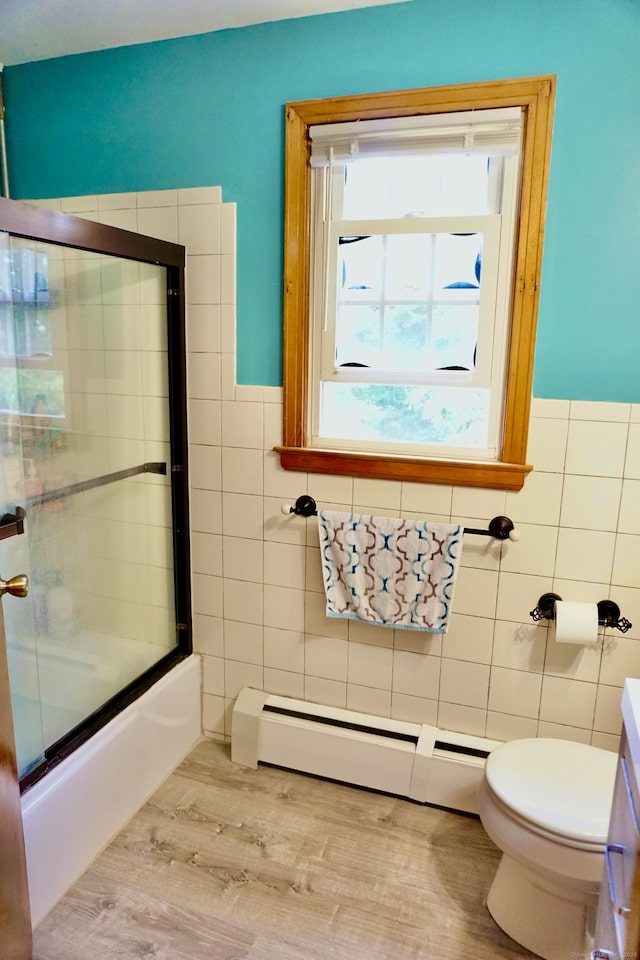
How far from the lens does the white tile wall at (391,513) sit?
182 cm

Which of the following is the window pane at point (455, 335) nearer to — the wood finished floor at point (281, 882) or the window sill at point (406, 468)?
the window sill at point (406, 468)

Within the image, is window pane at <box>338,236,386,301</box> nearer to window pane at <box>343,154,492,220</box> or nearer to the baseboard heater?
window pane at <box>343,154,492,220</box>

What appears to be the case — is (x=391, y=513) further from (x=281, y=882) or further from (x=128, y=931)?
(x=128, y=931)

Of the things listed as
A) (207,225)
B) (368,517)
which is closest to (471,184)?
(207,225)

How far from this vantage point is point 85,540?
193 centimetres

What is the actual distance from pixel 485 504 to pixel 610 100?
44.8 inches

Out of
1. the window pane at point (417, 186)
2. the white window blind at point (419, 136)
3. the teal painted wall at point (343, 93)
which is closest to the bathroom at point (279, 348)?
the teal painted wall at point (343, 93)

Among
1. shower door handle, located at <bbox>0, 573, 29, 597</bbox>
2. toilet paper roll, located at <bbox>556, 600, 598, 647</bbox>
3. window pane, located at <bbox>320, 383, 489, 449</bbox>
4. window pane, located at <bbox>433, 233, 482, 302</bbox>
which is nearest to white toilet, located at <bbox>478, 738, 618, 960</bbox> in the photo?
toilet paper roll, located at <bbox>556, 600, 598, 647</bbox>

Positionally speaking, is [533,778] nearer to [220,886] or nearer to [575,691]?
[575,691]

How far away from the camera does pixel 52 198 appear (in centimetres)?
227

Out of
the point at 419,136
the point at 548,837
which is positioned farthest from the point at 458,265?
the point at 548,837

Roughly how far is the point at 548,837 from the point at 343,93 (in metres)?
2.07

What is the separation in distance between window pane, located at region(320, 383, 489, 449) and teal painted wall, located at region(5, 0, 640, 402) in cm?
21

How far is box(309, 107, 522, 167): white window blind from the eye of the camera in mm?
1716
